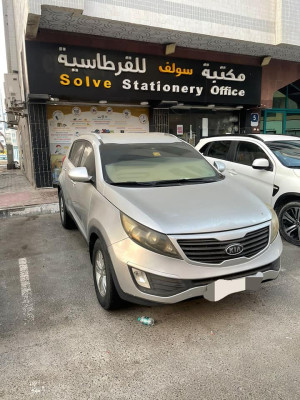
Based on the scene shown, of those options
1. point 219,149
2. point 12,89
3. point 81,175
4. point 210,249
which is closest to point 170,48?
point 219,149

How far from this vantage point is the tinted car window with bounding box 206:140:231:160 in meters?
6.30

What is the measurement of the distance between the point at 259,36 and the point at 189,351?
32.6 feet

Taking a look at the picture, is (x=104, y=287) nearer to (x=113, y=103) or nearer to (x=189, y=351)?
(x=189, y=351)

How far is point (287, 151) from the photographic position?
5469 millimetres

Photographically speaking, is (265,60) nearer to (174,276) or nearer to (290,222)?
(290,222)

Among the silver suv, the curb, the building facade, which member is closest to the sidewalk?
the curb

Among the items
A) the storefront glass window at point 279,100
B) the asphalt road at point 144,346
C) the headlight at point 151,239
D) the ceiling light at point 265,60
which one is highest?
the ceiling light at point 265,60

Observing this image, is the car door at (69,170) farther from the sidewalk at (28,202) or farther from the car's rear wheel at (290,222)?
the car's rear wheel at (290,222)

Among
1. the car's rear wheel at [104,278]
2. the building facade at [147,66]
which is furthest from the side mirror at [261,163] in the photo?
the building facade at [147,66]

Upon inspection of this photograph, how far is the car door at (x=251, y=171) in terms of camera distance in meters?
5.30

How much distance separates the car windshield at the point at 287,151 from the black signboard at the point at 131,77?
219 inches

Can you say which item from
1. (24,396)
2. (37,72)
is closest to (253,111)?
(37,72)

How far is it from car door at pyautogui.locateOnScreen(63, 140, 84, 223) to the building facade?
4.15m

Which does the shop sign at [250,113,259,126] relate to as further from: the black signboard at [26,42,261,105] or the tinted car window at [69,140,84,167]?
the tinted car window at [69,140,84,167]
